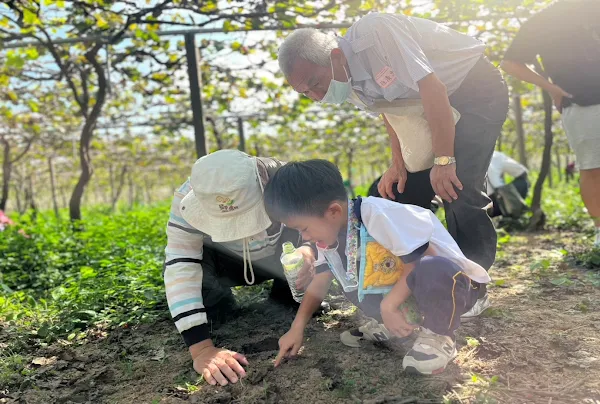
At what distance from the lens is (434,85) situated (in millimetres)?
1841

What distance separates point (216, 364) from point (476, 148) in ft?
4.68

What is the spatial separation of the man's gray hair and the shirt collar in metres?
0.06

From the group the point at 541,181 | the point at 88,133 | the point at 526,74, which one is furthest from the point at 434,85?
the point at 88,133

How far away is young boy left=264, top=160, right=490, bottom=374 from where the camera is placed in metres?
1.56

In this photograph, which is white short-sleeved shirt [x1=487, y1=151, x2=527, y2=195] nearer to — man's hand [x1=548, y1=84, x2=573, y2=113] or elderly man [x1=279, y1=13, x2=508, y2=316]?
man's hand [x1=548, y1=84, x2=573, y2=113]

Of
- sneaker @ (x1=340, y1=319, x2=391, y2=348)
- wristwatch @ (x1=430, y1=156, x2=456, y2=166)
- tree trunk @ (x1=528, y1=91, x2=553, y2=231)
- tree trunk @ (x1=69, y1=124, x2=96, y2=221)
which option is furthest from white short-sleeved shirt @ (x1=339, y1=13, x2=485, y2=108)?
tree trunk @ (x1=69, y1=124, x2=96, y2=221)

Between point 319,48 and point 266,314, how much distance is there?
1.38 metres

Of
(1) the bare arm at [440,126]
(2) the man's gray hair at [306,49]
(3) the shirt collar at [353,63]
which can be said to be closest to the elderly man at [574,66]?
(1) the bare arm at [440,126]

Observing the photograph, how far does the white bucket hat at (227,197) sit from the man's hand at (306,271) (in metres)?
0.25

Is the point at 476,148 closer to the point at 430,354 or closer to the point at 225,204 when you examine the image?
the point at 430,354

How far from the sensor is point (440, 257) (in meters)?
1.57

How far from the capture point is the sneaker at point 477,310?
7.07 ft

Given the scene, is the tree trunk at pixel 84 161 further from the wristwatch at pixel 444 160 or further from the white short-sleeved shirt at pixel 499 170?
the wristwatch at pixel 444 160

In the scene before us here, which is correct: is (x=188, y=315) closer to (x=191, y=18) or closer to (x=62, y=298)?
(x=62, y=298)
